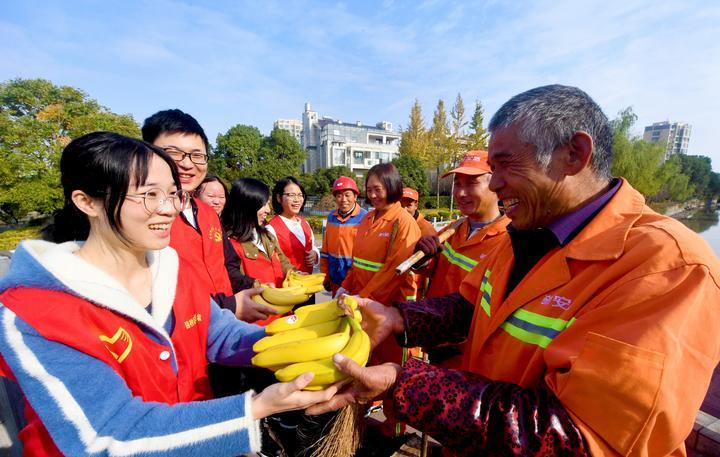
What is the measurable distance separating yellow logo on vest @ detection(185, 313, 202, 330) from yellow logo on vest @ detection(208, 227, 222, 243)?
3.57 ft

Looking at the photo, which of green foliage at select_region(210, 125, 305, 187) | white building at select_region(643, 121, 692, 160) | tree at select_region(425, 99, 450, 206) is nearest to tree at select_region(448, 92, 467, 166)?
tree at select_region(425, 99, 450, 206)

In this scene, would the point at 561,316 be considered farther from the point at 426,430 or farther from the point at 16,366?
the point at 16,366

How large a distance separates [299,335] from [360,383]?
0.46 meters

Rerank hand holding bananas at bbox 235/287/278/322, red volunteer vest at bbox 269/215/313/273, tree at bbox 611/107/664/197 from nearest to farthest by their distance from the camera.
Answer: hand holding bananas at bbox 235/287/278/322, red volunteer vest at bbox 269/215/313/273, tree at bbox 611/107/664/197

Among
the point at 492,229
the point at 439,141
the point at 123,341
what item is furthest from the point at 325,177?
the point at 123,341

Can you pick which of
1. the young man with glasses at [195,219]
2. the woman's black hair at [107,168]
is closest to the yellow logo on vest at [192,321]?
the woman's black hair at [107,168]

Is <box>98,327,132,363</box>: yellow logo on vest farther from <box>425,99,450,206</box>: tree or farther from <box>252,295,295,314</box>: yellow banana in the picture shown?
<box>425,99,450,206</box>: tree

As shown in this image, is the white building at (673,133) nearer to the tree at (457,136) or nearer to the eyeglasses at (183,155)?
the tree at (457,136)

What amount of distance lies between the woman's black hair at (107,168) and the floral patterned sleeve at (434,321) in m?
1.52

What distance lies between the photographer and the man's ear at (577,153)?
1.28 m

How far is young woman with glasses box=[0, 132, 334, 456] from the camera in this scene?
1036 mm

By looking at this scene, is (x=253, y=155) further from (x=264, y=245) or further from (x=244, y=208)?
(x=264, y=245)

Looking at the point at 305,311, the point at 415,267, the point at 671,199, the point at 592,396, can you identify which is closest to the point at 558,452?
the point at 592,396

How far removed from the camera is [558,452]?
97 centimetres
